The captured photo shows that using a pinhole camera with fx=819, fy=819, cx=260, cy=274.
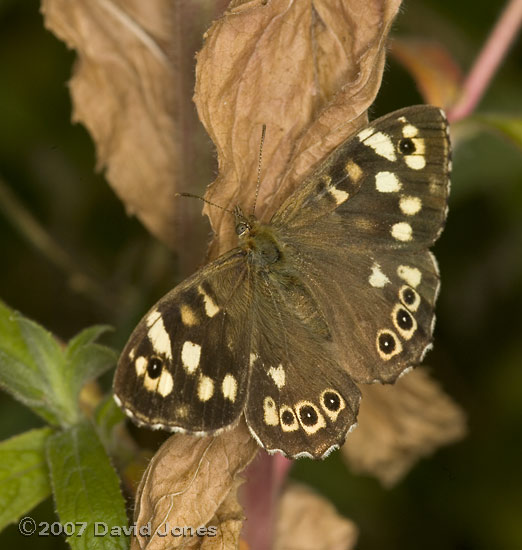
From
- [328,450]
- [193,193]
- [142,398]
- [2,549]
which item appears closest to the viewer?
[142,398]

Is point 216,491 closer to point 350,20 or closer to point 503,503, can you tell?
point 350,20

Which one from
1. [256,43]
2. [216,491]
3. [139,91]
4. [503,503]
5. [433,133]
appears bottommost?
[503,503]

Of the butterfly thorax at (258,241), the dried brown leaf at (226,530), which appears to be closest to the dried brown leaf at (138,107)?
the butterfly thorax at (258,241)

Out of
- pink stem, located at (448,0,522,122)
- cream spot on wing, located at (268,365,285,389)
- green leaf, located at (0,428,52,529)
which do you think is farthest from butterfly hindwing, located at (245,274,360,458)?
pink stem, located at (448,0,522,122)

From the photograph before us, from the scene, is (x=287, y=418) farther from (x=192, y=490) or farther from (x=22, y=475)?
(x=22, y=475)

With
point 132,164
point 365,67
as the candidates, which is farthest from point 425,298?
point 132,164
